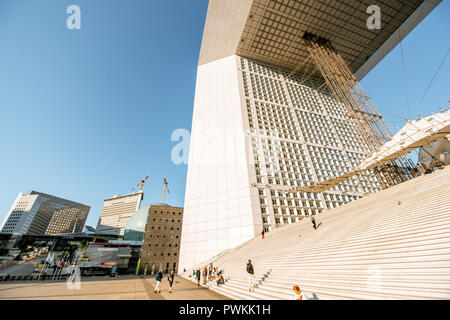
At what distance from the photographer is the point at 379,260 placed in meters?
6.39

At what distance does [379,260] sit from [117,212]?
478 ft

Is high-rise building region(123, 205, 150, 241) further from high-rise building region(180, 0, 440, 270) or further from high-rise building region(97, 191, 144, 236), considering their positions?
high-rise building region(180, 0, 440, 270)

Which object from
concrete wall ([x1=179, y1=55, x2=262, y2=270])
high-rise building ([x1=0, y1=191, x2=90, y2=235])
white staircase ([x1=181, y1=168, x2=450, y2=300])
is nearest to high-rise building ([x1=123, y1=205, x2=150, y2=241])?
concrete wall ([x1=179, y1=55, x2=262, y2=270])

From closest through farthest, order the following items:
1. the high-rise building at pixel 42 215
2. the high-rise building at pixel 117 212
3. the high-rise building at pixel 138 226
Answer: the high-rise building at pixel 138 226 → the high-rise building at pixel 42 215 → the high-rise building at pixel 117 212

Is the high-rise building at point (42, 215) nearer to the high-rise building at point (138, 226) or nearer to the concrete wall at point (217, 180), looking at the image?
the high-rise building at point (138, 226)

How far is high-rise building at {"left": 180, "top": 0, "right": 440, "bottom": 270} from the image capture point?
25.7 metres

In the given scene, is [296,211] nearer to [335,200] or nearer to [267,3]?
[335,200]

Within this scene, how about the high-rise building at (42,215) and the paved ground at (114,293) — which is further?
the high-rise building at (42,215)

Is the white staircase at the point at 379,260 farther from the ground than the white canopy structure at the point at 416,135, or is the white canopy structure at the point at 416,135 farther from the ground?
the white canopy structure at the point at 416,135

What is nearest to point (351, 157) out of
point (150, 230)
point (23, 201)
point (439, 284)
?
point (439, 284)

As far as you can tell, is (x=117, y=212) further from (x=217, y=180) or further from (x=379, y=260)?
(x=379, y=260)

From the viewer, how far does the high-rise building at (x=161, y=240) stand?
4578 centimetres

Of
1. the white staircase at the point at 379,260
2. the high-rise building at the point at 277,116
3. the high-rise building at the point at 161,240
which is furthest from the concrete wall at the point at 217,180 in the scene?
the high-rise building at the point at 161,240

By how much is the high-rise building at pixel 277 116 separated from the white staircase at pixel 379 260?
13564mm
